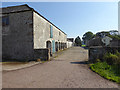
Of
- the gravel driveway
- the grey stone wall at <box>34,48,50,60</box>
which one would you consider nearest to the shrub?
the gravel driveway

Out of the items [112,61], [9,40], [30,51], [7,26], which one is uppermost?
[7,26]

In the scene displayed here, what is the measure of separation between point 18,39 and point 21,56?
6.85ft

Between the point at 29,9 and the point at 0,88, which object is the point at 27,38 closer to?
the point at 29,9

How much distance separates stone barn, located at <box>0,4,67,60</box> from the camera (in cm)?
790

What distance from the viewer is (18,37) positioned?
27.6 ft

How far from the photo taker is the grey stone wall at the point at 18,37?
26.3ft

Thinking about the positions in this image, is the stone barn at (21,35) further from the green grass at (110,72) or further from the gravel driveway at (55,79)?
the green grass at (110,72)

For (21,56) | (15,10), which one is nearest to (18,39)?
(21,56)

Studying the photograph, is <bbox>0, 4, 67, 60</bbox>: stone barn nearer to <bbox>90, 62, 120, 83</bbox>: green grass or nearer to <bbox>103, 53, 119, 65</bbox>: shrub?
<bbox>90, 62, 120, 83</bbox>: green grass

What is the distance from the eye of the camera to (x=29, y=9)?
820 cm

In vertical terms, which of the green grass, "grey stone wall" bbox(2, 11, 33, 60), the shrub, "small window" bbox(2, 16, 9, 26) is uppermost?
"small window" bbox(2, 16, 9, 26)

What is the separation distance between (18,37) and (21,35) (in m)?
0.48

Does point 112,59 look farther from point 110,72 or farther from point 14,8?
point 14,8

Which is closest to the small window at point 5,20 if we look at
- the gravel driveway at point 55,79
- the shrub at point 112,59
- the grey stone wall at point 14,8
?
the grey stone wall at point 14,8
